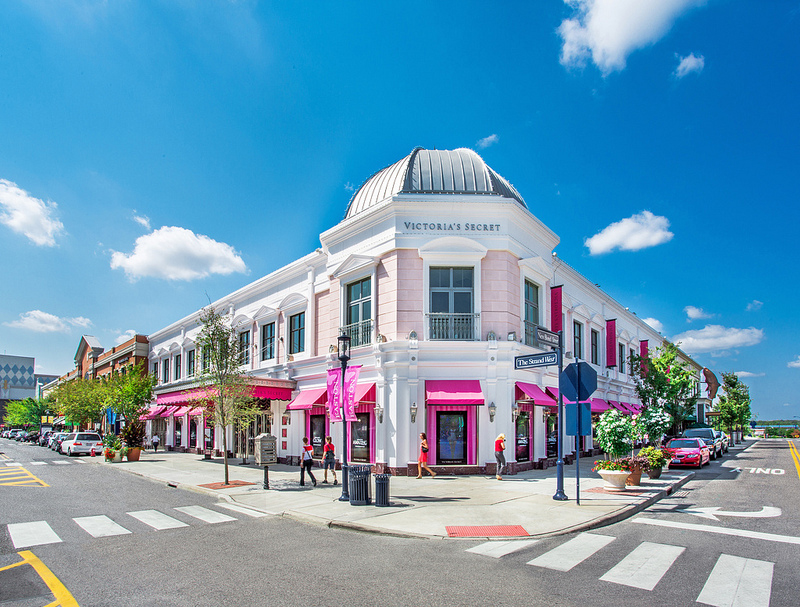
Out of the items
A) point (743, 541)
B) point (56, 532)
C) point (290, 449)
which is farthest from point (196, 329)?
point (743, 541)

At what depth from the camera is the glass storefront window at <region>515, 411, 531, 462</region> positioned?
20906mm

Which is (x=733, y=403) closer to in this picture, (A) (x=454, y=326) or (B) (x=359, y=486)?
(A) (x=454, y=326)

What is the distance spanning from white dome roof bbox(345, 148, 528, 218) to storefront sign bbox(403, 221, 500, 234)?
4.49 ft

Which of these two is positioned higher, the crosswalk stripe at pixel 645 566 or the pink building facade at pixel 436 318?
the pink building facade at pixel 436 318

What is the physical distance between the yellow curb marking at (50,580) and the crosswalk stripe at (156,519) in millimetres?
2713

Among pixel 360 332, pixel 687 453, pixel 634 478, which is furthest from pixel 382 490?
pixel 687 453

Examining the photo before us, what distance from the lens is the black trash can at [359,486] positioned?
44.9 ft

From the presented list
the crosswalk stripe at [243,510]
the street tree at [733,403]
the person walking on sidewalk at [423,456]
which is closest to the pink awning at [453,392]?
the person walking on sidewalk at [423,456]

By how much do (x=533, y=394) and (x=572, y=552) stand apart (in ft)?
38.3

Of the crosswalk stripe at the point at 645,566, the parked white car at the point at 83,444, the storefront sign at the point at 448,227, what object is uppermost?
the storefront sign at the point at 448,227

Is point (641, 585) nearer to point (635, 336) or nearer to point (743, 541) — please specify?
point (743, 541)

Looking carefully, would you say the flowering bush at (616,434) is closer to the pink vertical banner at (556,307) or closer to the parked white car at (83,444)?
the pink vertical banner at (556,307)

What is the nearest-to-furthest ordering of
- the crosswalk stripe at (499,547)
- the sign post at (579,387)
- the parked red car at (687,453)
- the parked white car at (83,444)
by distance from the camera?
the crosswalk stripe at (499,547)
the sign post at (579,387)
the parked red car at (687,453)
the parked white car at (83,444)

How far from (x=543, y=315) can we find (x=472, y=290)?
4.60 meters
